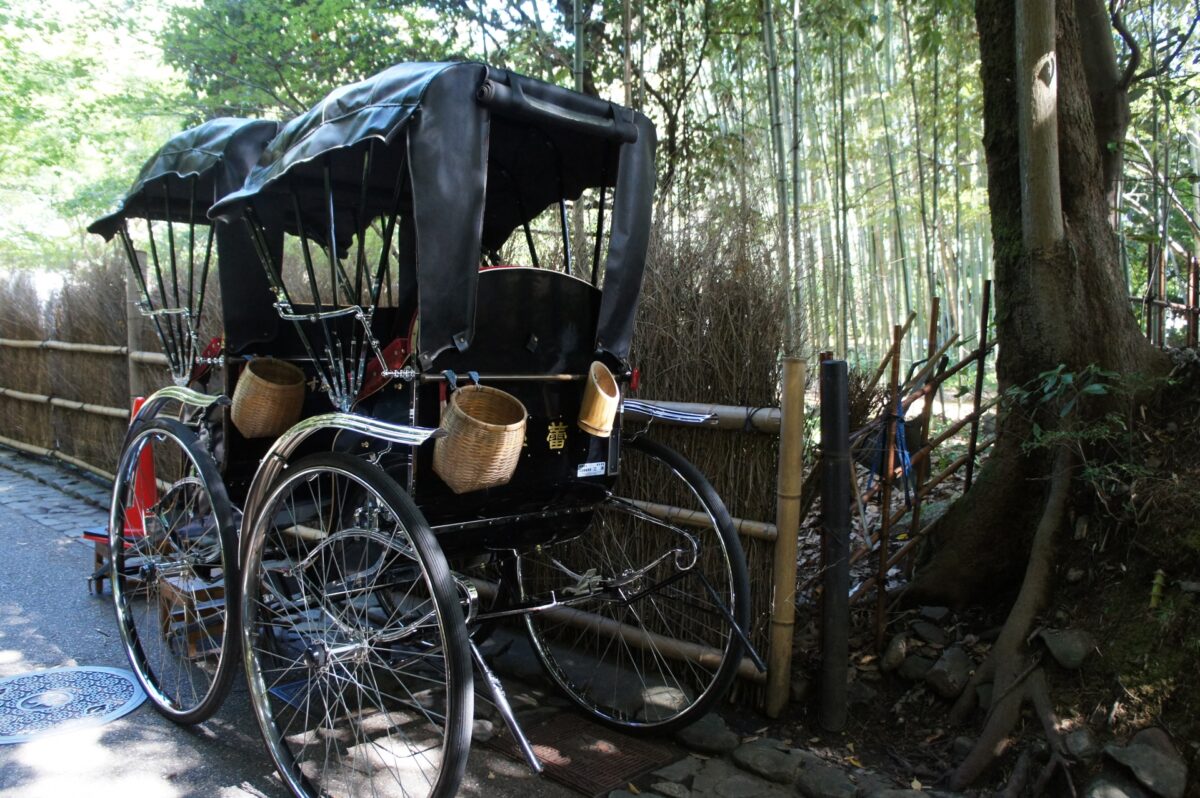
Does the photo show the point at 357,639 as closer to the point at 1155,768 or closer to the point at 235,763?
the point at 235,763

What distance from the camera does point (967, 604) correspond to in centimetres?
346

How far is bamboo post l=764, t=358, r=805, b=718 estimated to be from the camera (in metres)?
3.04

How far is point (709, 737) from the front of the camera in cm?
309

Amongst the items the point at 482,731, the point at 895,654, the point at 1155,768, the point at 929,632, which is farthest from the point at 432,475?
the point at 1155,768

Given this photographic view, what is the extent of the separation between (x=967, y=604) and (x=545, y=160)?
2457 millimetres

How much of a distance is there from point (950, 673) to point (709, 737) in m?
0.90

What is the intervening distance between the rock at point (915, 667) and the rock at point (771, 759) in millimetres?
563

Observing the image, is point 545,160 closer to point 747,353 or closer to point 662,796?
point 747,353

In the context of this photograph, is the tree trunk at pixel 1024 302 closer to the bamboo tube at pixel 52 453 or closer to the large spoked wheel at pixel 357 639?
the large spoked wheel at pixel 357 639

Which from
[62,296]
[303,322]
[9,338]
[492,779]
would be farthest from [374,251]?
[492,779]

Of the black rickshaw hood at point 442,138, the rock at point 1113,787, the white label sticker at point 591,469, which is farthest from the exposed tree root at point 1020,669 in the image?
the black rickshaw hood at point 442,138

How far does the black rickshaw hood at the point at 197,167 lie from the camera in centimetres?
351

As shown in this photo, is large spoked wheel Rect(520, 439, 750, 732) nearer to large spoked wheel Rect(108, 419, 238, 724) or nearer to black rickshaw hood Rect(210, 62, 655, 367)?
black rickshaw hood Rect(210, 62, 655, 367)

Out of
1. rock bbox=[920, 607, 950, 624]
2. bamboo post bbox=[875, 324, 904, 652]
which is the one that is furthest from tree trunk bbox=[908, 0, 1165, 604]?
bamboo post bbox=[875, 324, 904, 652]
